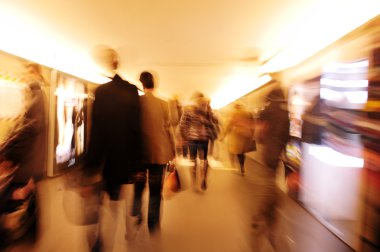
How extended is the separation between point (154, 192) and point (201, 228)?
0.82 meters

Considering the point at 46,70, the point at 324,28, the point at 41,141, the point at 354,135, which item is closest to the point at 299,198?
the point at 354,135

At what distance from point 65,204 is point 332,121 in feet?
9.20

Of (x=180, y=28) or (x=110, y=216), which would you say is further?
(x=180, y=28)

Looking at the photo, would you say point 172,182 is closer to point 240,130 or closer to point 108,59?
point 108,59

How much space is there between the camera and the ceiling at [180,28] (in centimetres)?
299

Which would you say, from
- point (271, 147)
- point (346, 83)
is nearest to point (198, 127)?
point (271, 147)

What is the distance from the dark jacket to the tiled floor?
0.92ft

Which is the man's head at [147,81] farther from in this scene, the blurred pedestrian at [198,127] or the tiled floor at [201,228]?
the blurred pedestrian at [198,127]

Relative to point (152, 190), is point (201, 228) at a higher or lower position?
lower

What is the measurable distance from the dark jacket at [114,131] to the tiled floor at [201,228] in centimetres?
28

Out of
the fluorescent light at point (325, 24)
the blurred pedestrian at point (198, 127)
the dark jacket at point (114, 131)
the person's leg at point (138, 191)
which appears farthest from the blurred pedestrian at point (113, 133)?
the blurred pedestrian at point (198, 127)

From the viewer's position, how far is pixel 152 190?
245cm

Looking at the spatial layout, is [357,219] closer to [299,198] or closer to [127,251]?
[299,198]

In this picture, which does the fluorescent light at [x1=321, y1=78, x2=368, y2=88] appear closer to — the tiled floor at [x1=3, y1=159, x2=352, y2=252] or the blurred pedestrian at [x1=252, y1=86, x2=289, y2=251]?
the blurred pedestrian at [x1=252, y1=86, x2=289, y2=251]
